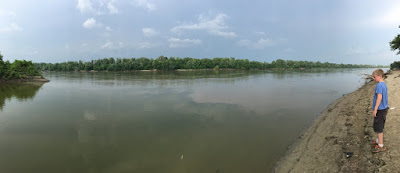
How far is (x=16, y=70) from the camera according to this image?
41000mm

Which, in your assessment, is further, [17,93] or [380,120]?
[17,93]

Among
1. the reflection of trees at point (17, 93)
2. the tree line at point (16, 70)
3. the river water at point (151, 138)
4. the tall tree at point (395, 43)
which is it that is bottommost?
the river water at point (151, 138)

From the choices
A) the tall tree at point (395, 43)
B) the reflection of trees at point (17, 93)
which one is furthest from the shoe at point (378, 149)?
the tall tree at point (395, 43)

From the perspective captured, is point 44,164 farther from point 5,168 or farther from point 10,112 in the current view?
point 10,112

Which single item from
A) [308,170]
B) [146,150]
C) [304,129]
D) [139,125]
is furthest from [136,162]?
[304,129]

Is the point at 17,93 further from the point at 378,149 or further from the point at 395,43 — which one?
the point at 395,43

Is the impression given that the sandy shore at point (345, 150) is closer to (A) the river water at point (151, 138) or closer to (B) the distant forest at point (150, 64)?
(A) the river water at point (151, 138)

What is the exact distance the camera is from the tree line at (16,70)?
128 feet

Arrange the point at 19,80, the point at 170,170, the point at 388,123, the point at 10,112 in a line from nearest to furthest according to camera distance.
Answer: the point at 170,170 < the point at 388,123 < the point at 10,112 < the point at 19,80

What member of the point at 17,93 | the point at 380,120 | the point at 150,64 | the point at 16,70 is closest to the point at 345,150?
the point at 380,120

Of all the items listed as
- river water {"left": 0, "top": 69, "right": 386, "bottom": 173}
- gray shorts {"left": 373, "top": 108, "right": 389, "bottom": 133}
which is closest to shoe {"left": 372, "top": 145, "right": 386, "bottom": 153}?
A: gray shorts {"left": 373, "top": 108, "right": 389, "bottom": 133}

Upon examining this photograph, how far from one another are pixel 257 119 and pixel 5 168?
41.8 feet

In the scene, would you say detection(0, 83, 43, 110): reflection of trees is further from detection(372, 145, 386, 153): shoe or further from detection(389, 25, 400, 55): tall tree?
detection(389, 25, 400, 55): tall tree

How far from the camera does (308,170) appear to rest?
553 centimetres
